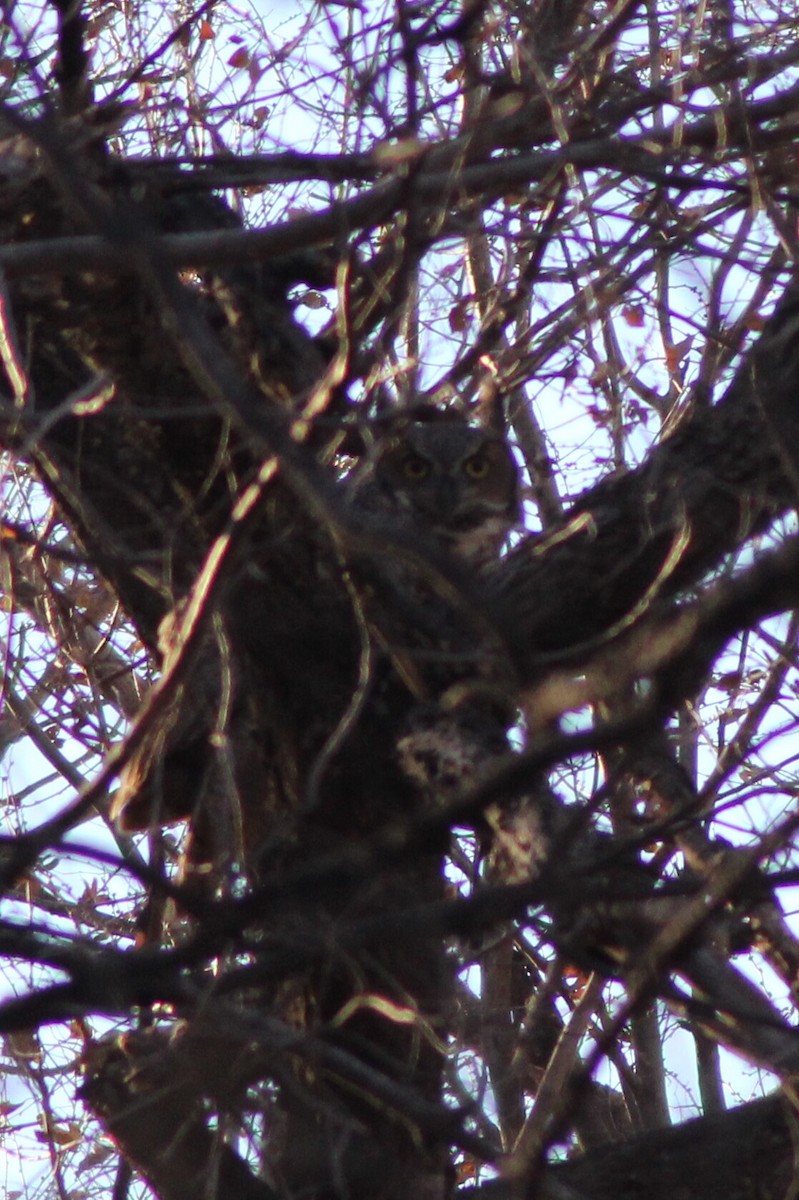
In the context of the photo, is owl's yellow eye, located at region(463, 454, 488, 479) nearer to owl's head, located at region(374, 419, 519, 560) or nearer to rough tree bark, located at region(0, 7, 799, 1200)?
owl's head, located at region(374, 419, 519, 560)

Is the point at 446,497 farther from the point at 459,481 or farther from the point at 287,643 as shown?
the point at 287,643

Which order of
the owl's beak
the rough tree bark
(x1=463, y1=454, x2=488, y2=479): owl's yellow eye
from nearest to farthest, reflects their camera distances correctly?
the rough tree bark < the owl's beak < (x1=463, y1=454, x2=488, y2=479): owl's yellow eye

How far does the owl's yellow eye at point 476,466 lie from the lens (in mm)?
5809

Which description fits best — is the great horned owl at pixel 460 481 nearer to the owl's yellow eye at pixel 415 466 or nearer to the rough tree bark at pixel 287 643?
the owl's yellow eye at pixel 415 466

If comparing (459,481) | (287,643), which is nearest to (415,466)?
(459,481)

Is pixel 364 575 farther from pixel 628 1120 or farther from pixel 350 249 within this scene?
pixel 628 1120

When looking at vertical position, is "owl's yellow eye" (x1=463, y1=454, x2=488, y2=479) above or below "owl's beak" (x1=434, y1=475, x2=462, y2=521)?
→ above

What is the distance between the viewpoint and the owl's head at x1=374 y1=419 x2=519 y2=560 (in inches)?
224

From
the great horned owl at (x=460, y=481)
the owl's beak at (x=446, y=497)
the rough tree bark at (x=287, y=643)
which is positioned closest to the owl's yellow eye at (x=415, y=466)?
the great horned owl at (x=460, y=481)

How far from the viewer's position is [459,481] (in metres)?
5.78

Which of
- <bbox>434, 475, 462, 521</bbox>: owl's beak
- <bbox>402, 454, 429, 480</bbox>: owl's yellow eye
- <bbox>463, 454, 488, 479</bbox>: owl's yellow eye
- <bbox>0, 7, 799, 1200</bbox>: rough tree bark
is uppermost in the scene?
<bbox>402, 454, 429, 480</bbox>: owl's yellow eye

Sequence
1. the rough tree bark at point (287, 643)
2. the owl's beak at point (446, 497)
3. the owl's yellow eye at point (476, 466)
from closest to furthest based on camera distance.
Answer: the rough tree bark at point (287, 643) → the owl's beak at point (446, 497) → the owl's yellow eye at point (476, 466)

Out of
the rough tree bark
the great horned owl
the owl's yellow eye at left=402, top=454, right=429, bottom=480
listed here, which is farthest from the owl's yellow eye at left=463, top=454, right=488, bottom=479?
the rough tree bark

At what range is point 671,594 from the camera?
3.45m
